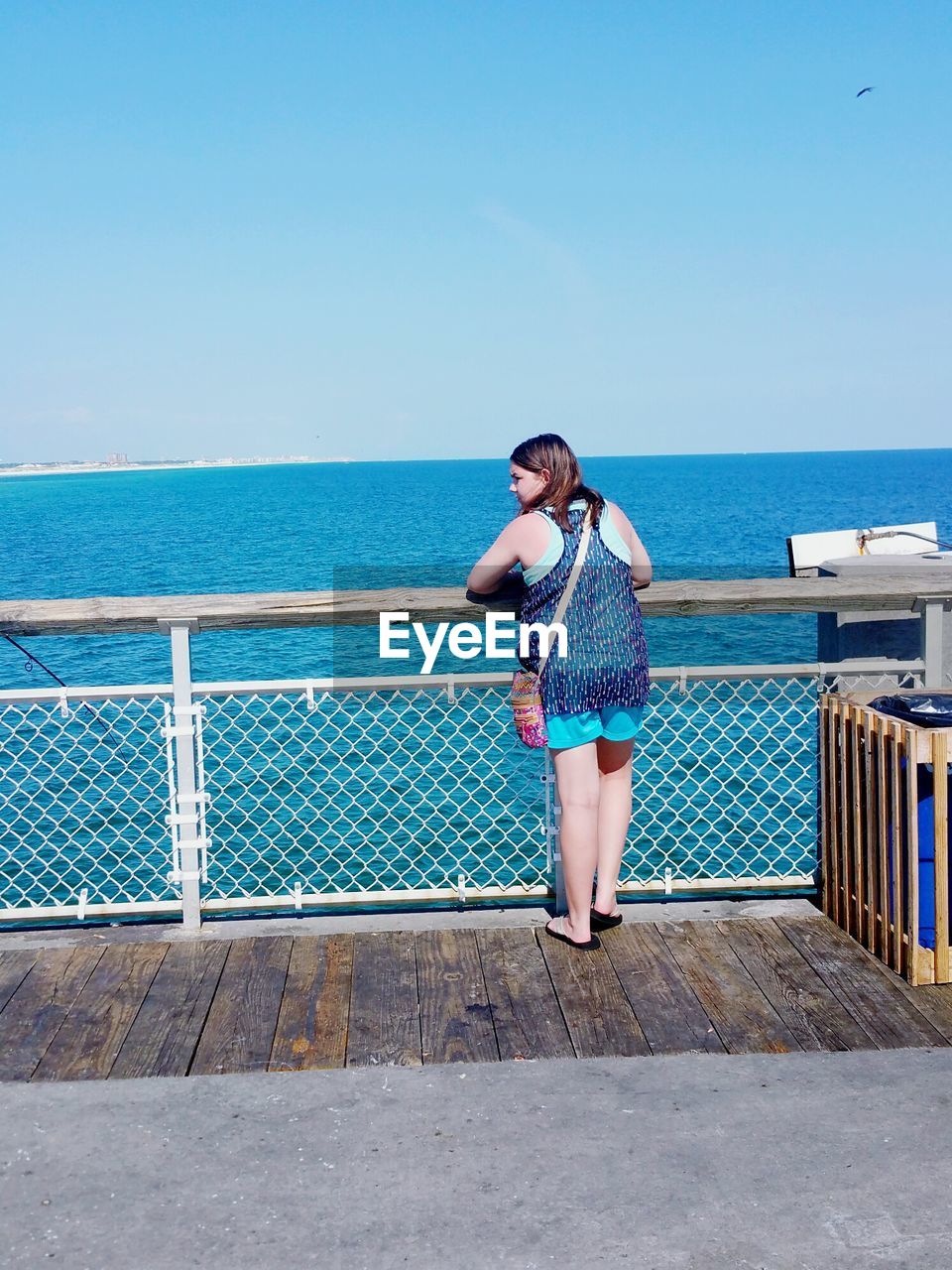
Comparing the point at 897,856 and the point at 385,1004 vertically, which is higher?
the point at 897,856

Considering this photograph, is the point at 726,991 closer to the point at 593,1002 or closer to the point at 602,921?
the point at 593,1002

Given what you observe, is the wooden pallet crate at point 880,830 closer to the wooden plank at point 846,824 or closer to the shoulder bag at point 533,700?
the wooden plank at point 846,824

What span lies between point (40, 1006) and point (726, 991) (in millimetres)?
1937

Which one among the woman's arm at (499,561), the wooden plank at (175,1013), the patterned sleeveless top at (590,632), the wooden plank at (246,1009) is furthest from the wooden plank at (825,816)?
the wooden plank at (175,1013)

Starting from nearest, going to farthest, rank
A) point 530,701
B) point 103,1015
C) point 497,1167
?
point 497,1167 < point 103,1015 < point 530,701

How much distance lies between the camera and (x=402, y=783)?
1634cm

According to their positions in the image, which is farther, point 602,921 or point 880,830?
point 602,921

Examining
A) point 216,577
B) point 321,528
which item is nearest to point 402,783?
point 216,577

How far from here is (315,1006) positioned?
10.8 feet

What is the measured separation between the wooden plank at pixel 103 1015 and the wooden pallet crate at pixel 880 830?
2.17 m

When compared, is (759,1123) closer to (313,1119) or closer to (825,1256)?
(825,1256)

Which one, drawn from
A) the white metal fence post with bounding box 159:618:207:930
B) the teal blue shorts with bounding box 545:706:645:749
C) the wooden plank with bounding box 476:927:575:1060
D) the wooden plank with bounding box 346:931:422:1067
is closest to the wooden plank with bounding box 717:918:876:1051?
the wooden plank with bounding box 476:927:575:1060

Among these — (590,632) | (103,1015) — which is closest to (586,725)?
(590,632)

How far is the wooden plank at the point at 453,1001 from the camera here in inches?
118
